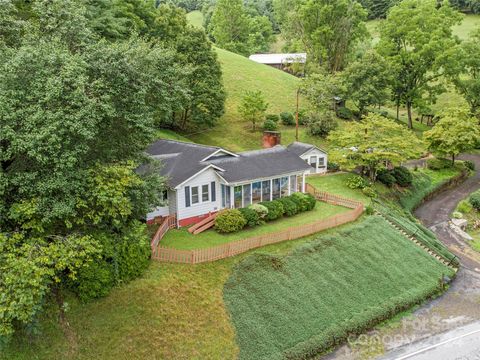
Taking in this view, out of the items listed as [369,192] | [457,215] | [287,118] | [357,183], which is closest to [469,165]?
[457,215]

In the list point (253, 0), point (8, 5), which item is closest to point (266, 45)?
point (253, 0)

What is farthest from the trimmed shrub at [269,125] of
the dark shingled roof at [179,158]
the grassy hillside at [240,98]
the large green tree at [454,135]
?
the dark shingled roof at [179,158]

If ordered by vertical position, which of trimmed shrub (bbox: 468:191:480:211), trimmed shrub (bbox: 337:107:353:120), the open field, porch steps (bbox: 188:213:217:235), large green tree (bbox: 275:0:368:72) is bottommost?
trimmed shrub (bbox: 468:191:480:211)

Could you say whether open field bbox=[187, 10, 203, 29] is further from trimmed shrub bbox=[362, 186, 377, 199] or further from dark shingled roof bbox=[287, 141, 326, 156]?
trimmed shrub bbox=[362, 186, 377, 199]

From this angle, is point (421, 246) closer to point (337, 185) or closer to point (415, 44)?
point (337, 185)

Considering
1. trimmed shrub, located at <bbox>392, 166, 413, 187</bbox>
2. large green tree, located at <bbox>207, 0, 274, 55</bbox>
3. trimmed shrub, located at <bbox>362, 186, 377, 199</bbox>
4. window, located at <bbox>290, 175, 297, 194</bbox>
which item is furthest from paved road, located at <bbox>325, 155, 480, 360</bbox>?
large green tree, located at <bbox>207, 0, 274, 55</bbox>

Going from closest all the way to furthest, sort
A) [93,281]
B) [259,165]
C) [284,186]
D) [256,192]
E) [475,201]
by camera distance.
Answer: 1. [93,281]
2. [256,192]
3. [259,165]
4. [284,186]
5. [475,201]
